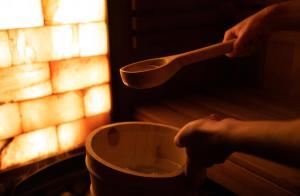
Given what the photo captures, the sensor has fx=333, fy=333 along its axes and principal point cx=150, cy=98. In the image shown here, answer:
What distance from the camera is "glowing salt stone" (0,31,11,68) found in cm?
208

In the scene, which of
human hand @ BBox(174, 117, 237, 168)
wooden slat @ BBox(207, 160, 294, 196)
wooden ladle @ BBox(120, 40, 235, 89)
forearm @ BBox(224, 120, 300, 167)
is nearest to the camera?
forearm @ BBox(224, 120, 300, 167)

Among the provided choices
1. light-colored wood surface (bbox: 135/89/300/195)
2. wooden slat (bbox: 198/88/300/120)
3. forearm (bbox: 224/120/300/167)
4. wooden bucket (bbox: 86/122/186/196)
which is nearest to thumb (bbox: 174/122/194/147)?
forearm (bbox: 224/120/300/167)

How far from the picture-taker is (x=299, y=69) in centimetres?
284

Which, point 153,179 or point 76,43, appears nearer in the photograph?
point 153,179

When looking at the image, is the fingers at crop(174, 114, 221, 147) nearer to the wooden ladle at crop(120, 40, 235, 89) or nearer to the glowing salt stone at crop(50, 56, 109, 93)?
the wooden ladle at crop(120, 40, 235, 89)

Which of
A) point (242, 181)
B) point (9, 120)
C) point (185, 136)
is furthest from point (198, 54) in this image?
point (9, 120)

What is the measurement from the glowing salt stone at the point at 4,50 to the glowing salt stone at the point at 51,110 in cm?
30

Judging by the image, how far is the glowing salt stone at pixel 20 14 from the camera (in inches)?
81.0

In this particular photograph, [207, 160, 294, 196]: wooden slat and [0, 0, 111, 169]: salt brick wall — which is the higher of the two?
[0, 0, 111, 169]: salt brick wall

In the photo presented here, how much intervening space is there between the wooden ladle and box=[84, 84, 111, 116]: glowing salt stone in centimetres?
84

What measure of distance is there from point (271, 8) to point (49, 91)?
156 centimetres

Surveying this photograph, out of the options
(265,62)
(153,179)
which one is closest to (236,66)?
(265,62)

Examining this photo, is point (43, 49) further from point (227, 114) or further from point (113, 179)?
point (227, 114)

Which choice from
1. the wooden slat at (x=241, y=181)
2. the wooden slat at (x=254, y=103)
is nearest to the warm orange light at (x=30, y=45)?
the wooden slat at (x=241, y=181)
